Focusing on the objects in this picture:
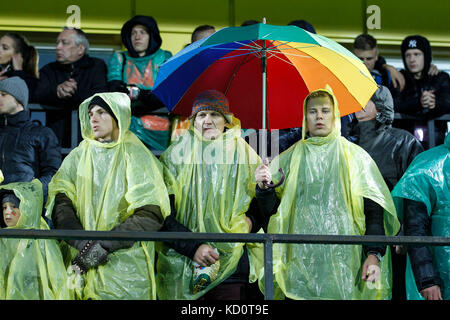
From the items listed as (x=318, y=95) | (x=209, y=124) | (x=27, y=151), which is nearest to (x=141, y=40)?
(x=27, y=151)

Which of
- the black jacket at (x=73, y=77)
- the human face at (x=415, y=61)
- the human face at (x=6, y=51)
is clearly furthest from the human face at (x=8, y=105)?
the human face at (x=415, y=61)

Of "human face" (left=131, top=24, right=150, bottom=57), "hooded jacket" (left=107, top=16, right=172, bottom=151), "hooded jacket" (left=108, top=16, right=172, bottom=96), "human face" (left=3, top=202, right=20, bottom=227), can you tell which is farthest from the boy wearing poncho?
"human face" (left=131, top=24, right=150, bottom=57)

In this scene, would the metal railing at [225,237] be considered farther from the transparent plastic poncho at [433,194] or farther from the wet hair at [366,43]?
the wet hair at [366,43]

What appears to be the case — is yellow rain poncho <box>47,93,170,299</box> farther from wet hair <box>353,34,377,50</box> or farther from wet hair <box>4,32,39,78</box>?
wet hair <box>353,34,377,50</box>

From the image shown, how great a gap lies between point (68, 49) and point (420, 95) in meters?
2.71

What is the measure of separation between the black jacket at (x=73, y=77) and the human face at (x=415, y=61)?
2363mm

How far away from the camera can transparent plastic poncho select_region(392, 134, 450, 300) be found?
6.57 m

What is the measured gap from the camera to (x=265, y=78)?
23.1 feet

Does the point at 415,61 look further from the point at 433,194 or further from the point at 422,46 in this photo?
the point at 433,194

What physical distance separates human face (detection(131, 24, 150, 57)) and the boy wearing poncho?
1.47 metres
